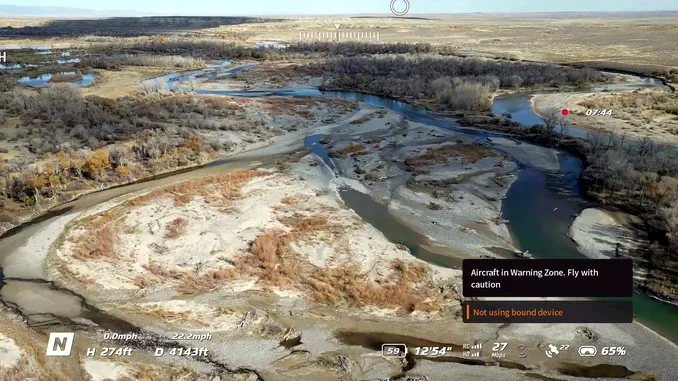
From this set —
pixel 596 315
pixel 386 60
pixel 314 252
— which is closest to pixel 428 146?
pixel 314 252

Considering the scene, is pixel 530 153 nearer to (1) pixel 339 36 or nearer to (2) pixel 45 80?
(2) pixel 45 80

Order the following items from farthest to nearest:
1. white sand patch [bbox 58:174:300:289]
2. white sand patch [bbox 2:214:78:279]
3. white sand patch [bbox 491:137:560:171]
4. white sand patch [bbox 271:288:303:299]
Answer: white sand patch [bbox 491:137:560:171] < white sand patch [bbox 58:174:300:289] < white sand patch [bbox 2:214:78:279] < white sand patch [bbox 271:288:303:299]

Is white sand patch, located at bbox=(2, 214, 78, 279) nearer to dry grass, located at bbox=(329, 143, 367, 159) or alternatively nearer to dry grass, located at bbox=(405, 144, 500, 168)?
dry grass, located at bbox=(329, 143, 367, 159)

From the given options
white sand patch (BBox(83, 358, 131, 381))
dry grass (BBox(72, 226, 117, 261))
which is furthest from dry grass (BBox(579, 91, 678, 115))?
white sand patch (BBox(83, 358, 131, 381))

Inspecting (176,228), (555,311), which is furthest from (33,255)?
(555,311)

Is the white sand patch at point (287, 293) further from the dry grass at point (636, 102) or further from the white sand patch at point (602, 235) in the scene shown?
the dry grass at point (636, 102)

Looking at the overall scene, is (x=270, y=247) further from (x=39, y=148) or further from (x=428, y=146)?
(x=39, y=148)
